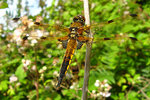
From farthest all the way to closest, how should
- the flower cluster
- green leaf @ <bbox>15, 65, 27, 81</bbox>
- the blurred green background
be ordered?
1. green leaf @ <bbox>15, 65, 27, 81</bbox>
2. the blurred green background
3. the flower cluster

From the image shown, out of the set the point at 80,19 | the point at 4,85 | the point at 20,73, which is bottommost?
the point at 4,85

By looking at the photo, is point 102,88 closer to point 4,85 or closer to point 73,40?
point 73,40

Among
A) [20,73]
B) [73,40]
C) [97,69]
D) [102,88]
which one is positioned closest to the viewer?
[73,40]

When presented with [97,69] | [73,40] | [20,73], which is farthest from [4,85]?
[73,40]

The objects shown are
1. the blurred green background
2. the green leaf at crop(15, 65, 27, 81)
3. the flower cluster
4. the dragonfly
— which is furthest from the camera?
the green leaf at crop(15, 65, 27, 81)

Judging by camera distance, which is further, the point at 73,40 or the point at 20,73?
the point at 20,73

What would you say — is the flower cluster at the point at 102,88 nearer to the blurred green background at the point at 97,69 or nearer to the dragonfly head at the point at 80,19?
the blurred green background at the point at 97,69

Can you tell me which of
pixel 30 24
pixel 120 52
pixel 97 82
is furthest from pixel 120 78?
pixel 30 24

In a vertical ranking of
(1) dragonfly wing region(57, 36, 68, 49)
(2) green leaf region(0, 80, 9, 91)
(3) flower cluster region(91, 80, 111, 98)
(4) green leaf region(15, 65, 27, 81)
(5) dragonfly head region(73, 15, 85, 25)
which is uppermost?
(5) dragonfly head region(73, 15, 85, 25)

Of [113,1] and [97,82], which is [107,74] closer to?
[97,82]

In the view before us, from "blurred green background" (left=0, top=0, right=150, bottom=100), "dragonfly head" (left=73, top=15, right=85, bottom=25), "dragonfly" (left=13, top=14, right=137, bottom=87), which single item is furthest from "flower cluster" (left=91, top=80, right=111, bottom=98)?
"dragonfly head" (left=73, top=15, right=85, bottom=25)

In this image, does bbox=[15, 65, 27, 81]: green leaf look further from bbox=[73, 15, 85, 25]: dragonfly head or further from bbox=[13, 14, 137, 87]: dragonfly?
bbox=[73, 15, 85, 25]: dragonfly head
